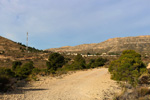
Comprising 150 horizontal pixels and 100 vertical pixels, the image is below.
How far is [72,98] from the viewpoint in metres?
7.58

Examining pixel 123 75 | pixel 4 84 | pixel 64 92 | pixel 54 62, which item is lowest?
pixel 64 92

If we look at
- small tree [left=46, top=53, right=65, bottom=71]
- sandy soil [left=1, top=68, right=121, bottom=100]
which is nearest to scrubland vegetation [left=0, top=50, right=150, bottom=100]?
small tree [left=46, top=53, right=65, bottom=71]

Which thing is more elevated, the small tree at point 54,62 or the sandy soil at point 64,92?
the small tree at point 54,62

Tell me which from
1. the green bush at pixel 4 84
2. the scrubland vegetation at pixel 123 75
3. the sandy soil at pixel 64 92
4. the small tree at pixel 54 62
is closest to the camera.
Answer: the sandy soil at pixel 64 92

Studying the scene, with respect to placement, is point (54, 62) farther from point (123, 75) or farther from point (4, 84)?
point (4, 84)

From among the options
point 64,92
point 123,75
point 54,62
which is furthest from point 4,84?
point 54,62

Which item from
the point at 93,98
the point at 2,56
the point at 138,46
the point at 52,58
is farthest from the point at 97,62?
the point at 138,46

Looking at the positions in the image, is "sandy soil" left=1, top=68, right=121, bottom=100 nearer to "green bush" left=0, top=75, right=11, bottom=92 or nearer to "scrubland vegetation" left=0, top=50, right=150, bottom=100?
"green bush" left=0, top=75, right=11, bottom=92

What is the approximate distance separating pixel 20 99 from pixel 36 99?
0.67m

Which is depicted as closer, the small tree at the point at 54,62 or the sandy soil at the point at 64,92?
the sandy soil at the point at 64,92

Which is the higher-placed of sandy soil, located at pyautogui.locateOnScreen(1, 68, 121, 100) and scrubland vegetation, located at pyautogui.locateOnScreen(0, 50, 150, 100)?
scrubland vegetation, located at pyautogui.locateOnScreen(0, 50, 150, 100)

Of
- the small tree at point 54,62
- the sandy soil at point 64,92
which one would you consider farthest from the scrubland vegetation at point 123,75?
the sandy soil at point 64,92

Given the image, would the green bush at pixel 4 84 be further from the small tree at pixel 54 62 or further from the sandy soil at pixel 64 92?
the small tree at pixel 54 62

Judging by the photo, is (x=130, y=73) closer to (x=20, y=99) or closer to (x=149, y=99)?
(x=149, y=99)
